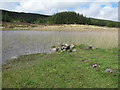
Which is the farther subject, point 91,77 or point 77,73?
point 77,73

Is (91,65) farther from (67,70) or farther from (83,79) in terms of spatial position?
(83,79)

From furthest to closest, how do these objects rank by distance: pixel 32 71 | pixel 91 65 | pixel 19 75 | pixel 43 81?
pixel 91 65
pixel 32 71
pixel 19 75
pixel 43 81

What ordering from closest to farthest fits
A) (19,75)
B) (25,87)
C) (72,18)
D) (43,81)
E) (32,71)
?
(25,87) < (43,81) < (19,75) < (32,71) < (72,18)

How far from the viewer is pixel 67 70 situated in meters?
10.2

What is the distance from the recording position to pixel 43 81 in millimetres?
8398

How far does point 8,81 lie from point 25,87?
1.39 meters

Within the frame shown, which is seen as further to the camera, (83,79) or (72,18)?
(72,18)

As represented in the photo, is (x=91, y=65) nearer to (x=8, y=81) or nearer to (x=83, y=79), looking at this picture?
(x=83, y=79)

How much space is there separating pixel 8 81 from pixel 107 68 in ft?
20.6

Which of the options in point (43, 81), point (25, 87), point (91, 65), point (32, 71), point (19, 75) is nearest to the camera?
point (25, 87)

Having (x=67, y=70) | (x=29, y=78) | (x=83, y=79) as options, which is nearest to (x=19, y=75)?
(x=29, y=78)

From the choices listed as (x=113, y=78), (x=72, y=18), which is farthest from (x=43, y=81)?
(x=72, y=18)

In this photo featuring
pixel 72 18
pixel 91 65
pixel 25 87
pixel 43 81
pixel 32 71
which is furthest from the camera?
pixel 72 18

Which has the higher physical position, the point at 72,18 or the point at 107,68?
the point at 72,18
